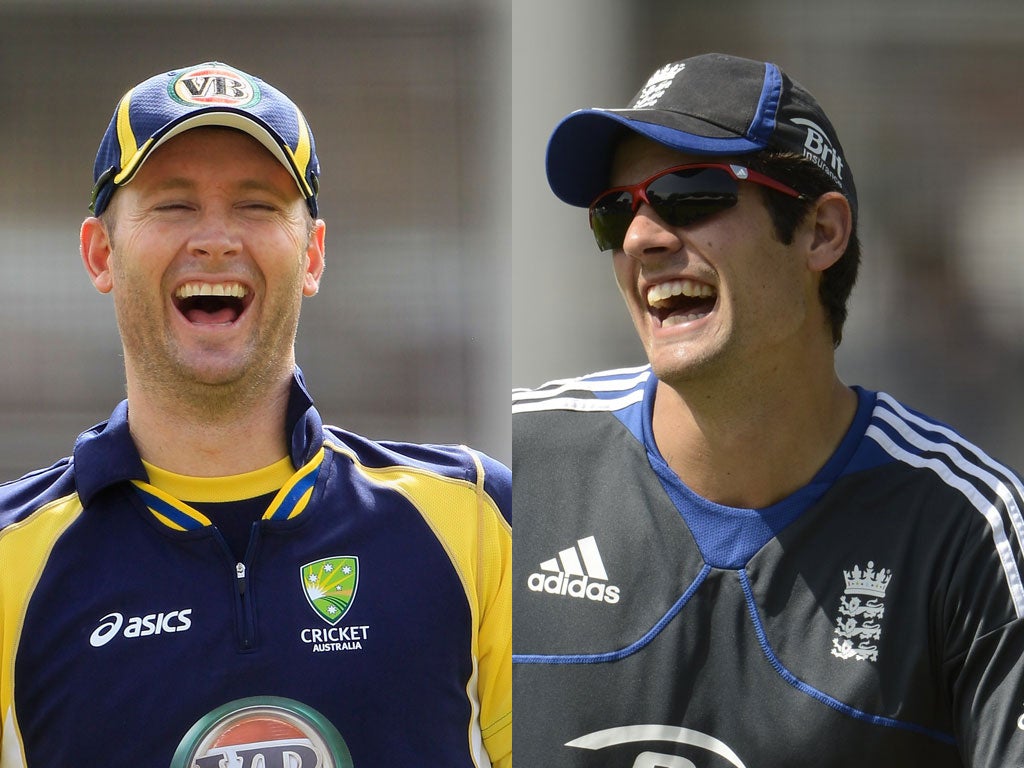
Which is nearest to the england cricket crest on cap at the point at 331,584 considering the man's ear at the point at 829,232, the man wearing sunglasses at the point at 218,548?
the man wearing sunglasses at the point at 218,548

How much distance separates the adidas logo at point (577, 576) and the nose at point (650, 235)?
0.34m

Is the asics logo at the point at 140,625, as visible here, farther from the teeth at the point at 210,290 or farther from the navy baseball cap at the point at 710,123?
the navy baseball cap at the point at 710,123

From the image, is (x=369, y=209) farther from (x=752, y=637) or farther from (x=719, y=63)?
(x=752, y=637)

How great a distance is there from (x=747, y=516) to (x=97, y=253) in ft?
2.44

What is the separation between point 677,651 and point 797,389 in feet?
1.10

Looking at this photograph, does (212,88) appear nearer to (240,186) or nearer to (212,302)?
(240,186)

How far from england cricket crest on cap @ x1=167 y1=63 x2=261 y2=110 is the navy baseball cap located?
1.10 ft

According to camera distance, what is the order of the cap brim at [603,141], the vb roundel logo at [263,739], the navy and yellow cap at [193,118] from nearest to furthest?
the vb roundel logo at [263,739] < the navy and yellow cap at [193,118] < the cap brim at [603,141]

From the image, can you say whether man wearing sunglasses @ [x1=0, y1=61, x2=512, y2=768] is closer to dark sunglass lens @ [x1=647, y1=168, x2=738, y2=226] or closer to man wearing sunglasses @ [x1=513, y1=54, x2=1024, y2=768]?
man wearing sunglasses @ [x1=513, y1=54, x2=1024, y2=768]

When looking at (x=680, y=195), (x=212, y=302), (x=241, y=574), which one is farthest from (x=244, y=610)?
(x=680, y=195)

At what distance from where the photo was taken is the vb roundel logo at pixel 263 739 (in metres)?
0.96

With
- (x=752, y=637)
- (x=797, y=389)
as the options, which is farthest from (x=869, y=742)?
(x=797, y=389)

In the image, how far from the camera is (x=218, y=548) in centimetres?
109

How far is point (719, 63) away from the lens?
126 cm
